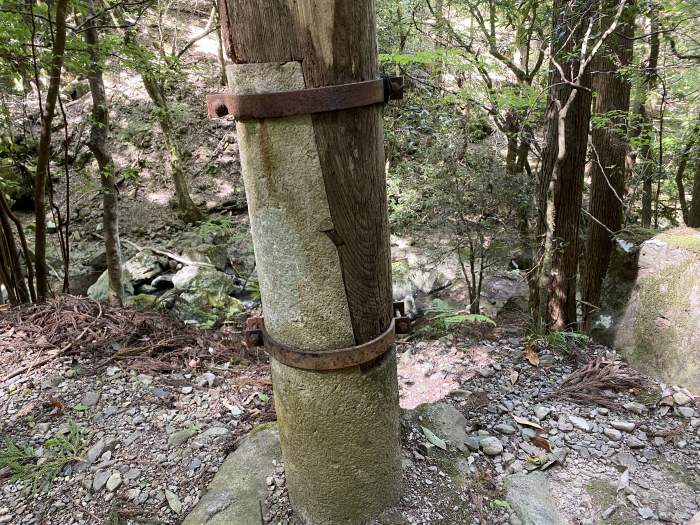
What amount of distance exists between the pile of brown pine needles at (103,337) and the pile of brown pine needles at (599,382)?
7.71ft

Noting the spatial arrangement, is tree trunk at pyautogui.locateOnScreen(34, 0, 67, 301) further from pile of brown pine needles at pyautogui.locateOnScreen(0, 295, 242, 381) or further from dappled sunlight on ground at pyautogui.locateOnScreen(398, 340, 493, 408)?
dappled sunlight on ground at pyautogui.locateOnScreen(398, 340, 493, 408)

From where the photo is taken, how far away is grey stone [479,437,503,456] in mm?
2159

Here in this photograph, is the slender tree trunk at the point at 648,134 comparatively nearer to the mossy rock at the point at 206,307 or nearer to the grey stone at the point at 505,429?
the grey stone at the point at 505,429

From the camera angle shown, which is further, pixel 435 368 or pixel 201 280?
pixel 201 280

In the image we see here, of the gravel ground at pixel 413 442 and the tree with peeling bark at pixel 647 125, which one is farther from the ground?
the tree with peeling bark at pixel 647 125

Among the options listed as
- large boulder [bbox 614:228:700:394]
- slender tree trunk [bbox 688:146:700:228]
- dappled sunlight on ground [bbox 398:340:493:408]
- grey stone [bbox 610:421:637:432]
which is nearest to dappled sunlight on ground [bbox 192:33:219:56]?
slender tree trunk [bbox 688:146:700:228]

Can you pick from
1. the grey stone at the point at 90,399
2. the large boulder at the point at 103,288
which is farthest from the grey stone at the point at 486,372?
the large boulder at the point at 103,288

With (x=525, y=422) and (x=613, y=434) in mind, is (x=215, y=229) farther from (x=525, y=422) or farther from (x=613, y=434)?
(x=613, y=434)

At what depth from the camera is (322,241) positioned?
4.61ft

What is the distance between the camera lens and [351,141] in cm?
137

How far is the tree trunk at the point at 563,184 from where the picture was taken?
3.66m

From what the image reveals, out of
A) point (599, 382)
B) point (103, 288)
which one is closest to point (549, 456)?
point (599, 382)

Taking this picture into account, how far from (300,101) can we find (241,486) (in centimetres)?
165

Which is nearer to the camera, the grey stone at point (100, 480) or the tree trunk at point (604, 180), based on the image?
the grey stone at point (100, 480)
